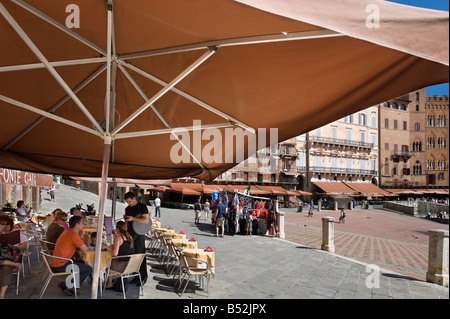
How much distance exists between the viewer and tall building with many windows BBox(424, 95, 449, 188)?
224ft

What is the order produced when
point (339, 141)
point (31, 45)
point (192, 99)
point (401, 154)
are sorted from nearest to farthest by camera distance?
point (31, 45)
point (192, 99)
point (339, 141)
point (401, 154)

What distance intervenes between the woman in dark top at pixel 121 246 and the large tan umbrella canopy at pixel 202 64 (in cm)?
144

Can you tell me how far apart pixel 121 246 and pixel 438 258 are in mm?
7438

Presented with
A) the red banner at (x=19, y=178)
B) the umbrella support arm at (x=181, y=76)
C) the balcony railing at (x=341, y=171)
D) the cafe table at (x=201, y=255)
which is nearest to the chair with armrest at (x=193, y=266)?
the cafe table at (x=201, y=255)

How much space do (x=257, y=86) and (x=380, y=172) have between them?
2570 inches

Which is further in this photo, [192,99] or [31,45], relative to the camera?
[192,99]

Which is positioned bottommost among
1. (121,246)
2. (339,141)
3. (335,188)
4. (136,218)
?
(335,188)

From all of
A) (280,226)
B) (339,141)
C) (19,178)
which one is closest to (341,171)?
(339,141)

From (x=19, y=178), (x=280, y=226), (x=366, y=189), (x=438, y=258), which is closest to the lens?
(x=438, y=258)

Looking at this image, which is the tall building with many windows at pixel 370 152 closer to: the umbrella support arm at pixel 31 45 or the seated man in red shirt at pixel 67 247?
the seated man in red shirt at pixel 67 247

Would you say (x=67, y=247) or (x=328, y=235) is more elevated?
(x=67, y=247)

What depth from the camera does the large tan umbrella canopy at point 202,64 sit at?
1.64 m

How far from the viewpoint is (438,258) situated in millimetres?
7637

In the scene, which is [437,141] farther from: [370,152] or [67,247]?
[67,247]
